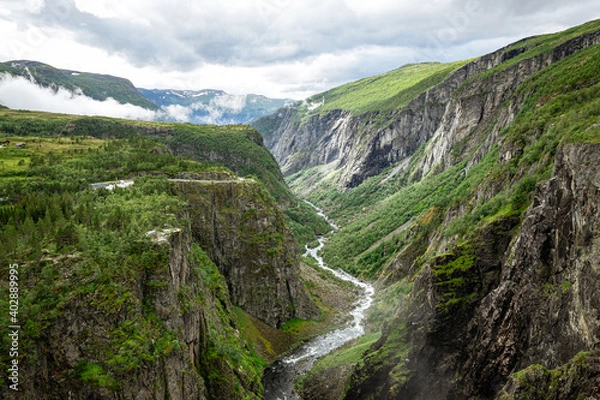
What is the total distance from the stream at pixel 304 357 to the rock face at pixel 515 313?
13839 millimetres

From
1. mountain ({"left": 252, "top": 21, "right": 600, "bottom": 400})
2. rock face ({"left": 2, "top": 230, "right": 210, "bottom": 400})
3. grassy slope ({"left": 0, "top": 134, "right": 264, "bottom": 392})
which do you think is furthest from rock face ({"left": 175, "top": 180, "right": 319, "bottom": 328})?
rock face ({"left": 2, "top": 230, "right": 210, "bottom": 400})

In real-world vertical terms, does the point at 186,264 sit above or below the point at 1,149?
below

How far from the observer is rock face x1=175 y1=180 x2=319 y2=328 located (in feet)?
272

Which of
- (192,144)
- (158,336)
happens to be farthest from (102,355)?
(192,144)

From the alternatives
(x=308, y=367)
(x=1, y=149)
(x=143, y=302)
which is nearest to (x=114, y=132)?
(x=1, y=149)

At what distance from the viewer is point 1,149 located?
292ft

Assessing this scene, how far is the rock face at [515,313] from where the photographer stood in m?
31.6

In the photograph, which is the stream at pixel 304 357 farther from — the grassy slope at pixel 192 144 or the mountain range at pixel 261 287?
the grassy slope at pixel 192 144

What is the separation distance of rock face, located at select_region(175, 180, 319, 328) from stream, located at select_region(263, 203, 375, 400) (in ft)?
31.4

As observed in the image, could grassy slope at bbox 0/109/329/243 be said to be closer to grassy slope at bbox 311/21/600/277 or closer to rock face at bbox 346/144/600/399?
grassy slope at bbox 311/21/600/277

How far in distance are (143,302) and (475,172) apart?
101 meters

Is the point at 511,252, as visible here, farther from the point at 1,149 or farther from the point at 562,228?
the point at 1,149

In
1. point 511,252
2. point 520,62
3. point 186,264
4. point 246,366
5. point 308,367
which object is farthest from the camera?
point 520,62

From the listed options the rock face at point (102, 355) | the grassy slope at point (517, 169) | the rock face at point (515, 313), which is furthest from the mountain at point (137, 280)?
the grassy slope at point (517, 169)
